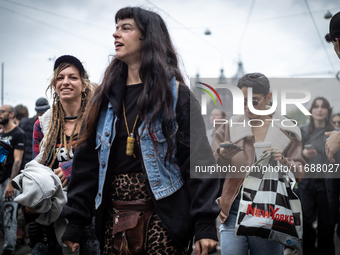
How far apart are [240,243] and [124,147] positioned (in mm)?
1450

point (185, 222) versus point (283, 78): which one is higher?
point (283, 78)

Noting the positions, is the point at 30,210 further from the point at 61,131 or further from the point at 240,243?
the point at 240,243

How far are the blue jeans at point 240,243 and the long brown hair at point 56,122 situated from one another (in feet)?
4.81

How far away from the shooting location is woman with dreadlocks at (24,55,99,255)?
327 cm

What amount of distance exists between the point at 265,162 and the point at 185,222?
3.84ft

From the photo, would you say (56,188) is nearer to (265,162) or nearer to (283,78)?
(265,162)

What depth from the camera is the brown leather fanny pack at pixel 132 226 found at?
2168mm

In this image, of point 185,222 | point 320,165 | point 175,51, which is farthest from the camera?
point 320,165

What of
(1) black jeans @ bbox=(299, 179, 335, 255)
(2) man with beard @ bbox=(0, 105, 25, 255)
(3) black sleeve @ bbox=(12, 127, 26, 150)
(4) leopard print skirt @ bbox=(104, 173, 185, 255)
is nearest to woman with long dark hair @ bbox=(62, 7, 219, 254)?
(4) leopard print skirt @ bbox=(104, 173, 185, 255)

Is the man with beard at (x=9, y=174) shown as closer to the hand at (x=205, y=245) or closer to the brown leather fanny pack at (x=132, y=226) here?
the brown leather fanny pack at (x=132, y=226)

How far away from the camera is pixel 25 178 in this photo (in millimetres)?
3039

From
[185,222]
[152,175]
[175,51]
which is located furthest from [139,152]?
[175,51]

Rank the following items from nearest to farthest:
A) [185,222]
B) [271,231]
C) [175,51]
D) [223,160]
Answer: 1. [185,222]
2. [175,51]
3. [271,231]
4. [223,160]

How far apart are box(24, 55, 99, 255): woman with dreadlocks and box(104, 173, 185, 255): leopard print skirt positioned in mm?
964
